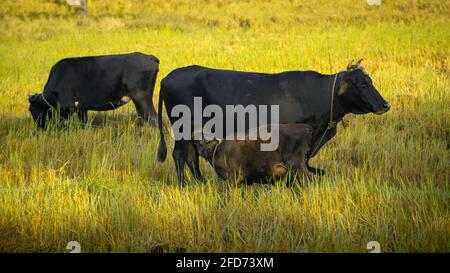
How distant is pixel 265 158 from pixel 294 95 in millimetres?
786

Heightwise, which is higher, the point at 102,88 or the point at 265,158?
the point at 265,158

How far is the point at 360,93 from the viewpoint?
5770mm

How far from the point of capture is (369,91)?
5754mm

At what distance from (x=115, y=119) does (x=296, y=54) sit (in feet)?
19.0

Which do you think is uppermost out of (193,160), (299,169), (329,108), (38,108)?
(329,108)

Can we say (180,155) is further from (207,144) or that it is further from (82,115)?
(82,115)

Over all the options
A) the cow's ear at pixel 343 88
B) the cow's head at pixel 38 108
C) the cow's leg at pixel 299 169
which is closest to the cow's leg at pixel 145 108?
the cow's head at pixel 38 108

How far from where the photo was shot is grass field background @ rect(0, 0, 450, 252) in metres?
4.49

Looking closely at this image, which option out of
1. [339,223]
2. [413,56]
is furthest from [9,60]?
[339,223]

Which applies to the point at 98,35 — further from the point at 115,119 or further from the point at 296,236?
the point at 296,236

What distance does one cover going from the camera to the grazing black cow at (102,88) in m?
9.03

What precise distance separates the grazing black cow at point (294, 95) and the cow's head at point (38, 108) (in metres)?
3.35

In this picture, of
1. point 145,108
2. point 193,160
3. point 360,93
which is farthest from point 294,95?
point 145,108
